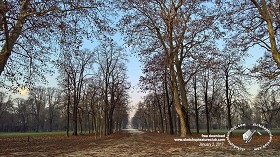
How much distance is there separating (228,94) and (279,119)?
2132 inches

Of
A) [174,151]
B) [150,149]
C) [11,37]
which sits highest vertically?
[11,37]

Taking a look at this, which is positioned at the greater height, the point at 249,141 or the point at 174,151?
the point at 174,151

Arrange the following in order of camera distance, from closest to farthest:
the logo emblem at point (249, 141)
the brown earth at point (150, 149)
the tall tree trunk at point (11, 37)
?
1. the tall tree trunk at point (11, 37)
2. the brown earth at point (150, 149)
3. the logo emblem at point (249, 141)

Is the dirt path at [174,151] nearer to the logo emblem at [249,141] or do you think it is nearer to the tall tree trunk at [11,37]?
the logo emblem at [249,141]

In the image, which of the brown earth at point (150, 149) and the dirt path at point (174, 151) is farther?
the brown earth at point (150, 149)

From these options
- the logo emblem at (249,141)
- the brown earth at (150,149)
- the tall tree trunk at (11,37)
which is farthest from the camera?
the logo emblem at (249,141)

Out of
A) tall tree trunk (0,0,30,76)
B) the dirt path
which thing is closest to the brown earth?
the dirt path

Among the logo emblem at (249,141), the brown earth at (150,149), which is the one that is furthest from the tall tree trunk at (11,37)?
the logo emblem at (249,141)

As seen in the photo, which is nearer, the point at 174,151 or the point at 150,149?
the point at 174,151

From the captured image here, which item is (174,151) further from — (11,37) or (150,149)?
(11,37)

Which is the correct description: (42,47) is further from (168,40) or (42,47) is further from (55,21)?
(168,40)

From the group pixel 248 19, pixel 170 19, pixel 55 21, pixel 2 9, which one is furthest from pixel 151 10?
pixel 2 9

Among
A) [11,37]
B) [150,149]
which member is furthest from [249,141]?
[11,37]

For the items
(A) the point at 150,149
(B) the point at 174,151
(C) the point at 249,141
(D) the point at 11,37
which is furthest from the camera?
(C) the point at 249,141
